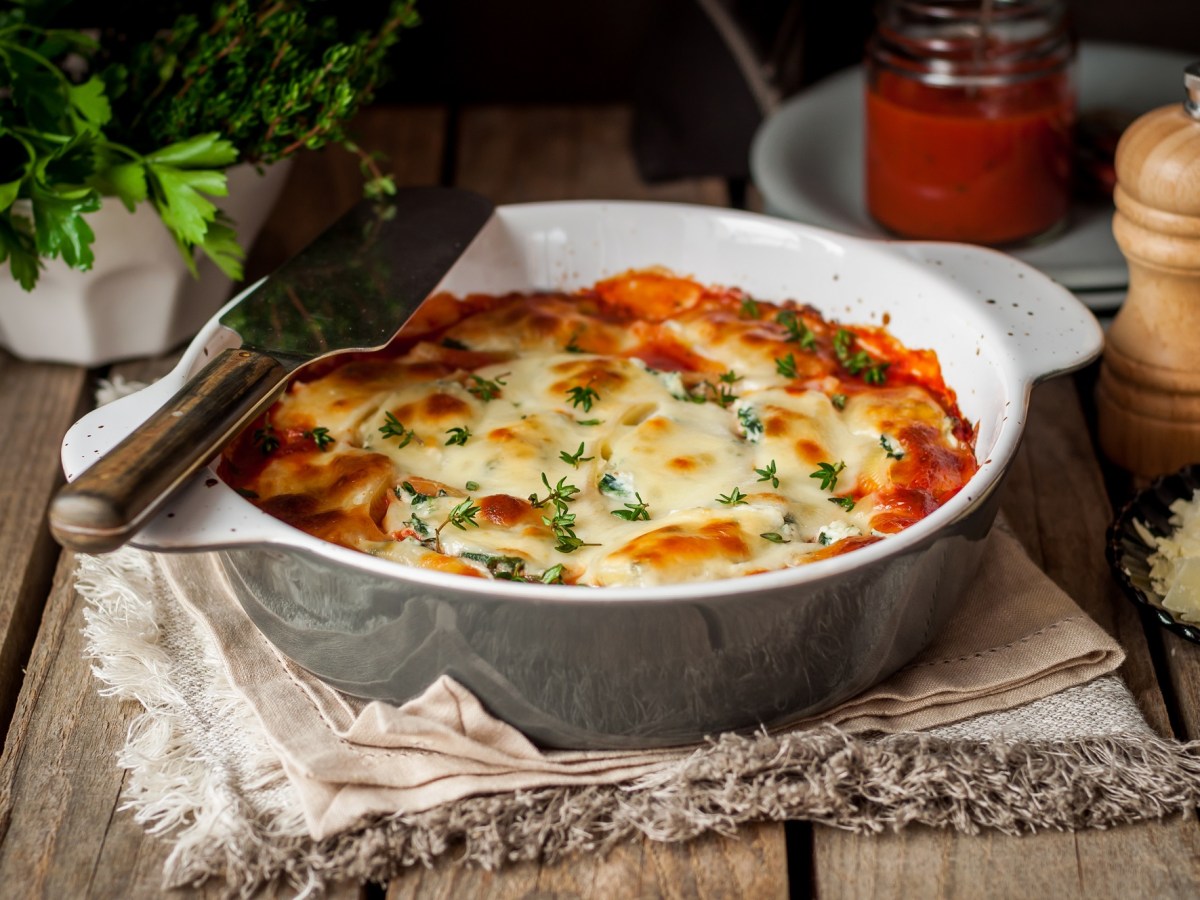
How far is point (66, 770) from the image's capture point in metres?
1.68

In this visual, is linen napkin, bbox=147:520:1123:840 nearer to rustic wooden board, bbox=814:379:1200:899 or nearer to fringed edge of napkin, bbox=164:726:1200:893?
fringed edge of napkin, bbox=164:726:1200:893

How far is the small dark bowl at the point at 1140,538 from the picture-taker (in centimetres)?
183

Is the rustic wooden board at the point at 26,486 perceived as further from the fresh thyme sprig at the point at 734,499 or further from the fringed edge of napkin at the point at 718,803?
the fresh thyme sprig at the point at 734,499

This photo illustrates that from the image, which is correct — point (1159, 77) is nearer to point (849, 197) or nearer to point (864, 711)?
point (849, 197)

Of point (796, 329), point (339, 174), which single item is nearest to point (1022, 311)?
point (796, 329)

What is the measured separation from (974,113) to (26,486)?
1.77 metres

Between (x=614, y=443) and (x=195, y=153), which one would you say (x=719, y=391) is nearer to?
(x=614, y=443)

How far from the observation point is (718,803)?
154 cm

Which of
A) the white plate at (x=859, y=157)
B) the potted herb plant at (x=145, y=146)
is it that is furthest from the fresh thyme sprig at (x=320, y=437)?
the white plate at (x=859, y=157)

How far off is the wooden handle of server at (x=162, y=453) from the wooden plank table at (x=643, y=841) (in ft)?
1.25

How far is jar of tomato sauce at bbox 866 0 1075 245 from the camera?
255cm

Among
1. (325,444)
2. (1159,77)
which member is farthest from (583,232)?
(1159,77)

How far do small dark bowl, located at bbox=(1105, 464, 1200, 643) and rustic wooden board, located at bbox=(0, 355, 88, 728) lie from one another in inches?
58.1

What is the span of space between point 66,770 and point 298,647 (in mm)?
312
